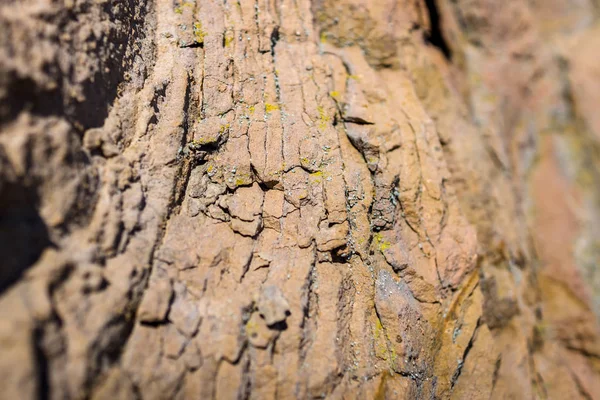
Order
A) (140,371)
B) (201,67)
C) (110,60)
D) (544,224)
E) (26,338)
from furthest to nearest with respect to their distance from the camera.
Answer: (544,224) < (201,67) < (110,60) < (140,371) < (26,338)

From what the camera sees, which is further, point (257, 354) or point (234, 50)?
point (234, 50)

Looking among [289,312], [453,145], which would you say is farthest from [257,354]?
[453,145]

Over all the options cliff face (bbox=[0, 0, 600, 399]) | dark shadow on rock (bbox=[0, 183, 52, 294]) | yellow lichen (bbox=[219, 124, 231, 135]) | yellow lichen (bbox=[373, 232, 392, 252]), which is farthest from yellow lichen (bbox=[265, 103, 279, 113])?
dark shadow on rock (bbox=[0, 183, 52, 294])

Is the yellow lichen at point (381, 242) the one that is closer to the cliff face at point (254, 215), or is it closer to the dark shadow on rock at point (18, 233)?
the cliff face at point (254, 215)

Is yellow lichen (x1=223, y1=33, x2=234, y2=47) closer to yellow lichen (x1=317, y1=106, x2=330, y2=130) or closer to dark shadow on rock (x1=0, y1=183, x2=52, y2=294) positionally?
yellow lichen (x1=317, y1=106, x2=330, y2=130)

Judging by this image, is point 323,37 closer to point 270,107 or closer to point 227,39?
point 227,39

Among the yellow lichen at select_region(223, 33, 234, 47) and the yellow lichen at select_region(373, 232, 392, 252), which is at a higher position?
the yellow lichen at select_region(223, 33, 234, 47)

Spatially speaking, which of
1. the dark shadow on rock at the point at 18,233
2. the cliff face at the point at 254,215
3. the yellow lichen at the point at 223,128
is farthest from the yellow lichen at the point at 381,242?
the dark shadow on rock at the point at 18,233

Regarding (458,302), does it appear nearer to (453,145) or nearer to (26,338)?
(453,145)
